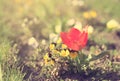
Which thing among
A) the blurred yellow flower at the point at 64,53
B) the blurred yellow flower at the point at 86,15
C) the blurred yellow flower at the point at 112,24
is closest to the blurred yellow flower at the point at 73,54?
the blurred yellow flower at the point at 64,53

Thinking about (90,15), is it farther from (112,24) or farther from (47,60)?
(47,60)

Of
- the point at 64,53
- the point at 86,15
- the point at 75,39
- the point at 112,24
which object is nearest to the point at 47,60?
the point at 64,53

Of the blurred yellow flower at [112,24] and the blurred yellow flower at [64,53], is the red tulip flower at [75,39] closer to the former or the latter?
the blurred yellow flower at [64,53]

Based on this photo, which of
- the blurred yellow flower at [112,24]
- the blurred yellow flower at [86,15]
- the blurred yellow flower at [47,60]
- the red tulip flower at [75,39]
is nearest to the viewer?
the red tulip flower at [75,39]

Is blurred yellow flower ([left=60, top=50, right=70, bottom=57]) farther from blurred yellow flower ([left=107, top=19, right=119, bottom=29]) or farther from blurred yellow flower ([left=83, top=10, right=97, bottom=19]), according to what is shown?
blurred yellow flower ([left=83, top=10, right=97, bottom=19])

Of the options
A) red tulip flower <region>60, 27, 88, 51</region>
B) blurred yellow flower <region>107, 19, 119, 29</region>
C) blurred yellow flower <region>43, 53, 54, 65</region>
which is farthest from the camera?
blurred yellow flower <region>107, 19, 119, 29</region>

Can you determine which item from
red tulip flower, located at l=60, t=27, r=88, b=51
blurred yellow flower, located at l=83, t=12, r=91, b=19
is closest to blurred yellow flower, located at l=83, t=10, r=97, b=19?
blurred yellow flower, located at l=83, t=12, r=91, b=19

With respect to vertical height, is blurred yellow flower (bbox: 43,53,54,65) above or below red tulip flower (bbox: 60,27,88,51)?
below

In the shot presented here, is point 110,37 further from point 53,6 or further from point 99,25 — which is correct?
point 53,6

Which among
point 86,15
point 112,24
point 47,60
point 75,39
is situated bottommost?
point 47,60
